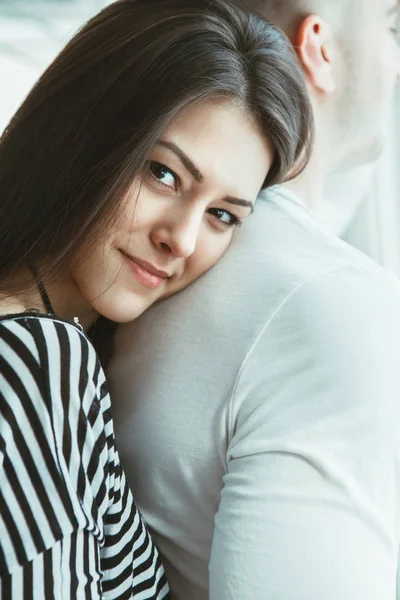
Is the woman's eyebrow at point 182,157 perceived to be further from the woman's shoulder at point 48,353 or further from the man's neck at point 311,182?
the man's neck at point 311,182

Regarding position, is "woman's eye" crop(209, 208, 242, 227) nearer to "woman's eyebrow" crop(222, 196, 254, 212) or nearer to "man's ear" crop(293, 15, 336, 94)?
"woman's eyebrow" crop(222, 196, 254, 212)

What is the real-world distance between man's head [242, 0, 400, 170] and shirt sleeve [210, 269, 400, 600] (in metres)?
0.52

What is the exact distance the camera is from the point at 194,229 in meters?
0.88

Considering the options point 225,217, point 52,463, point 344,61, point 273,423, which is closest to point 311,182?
point 344,61

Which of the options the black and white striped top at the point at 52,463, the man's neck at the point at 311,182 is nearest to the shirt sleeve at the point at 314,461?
the black and white striped top at the point at 52,463

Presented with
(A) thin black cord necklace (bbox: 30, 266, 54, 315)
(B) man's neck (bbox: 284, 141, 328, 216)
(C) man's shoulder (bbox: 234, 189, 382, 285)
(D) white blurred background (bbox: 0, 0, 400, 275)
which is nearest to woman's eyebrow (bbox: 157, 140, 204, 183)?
(C) man's shoulder (bbox: 234, 189, 382, 285)

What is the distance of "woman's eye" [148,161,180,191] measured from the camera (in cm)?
86

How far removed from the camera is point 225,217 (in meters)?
0.93

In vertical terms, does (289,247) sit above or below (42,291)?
above

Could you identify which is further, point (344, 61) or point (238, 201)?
point (344, 61)

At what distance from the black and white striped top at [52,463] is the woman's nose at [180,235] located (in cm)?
18

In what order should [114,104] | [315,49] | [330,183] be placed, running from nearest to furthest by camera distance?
[114,104]
[315,49]
[330,183]

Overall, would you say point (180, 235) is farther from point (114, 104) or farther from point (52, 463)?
point (52, 463)

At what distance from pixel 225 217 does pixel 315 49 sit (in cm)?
38
